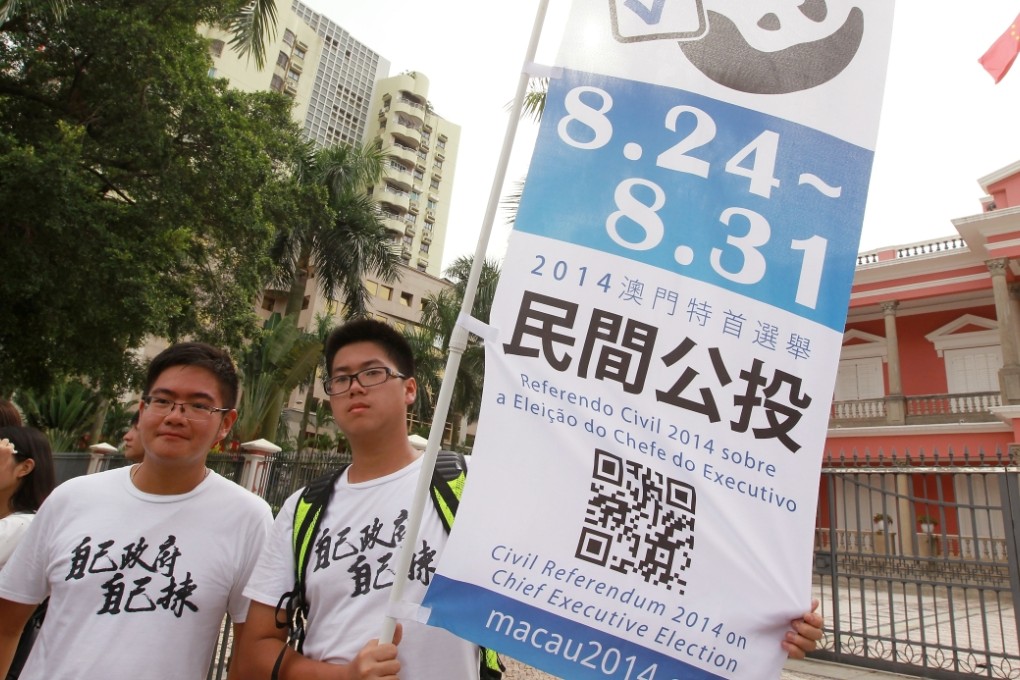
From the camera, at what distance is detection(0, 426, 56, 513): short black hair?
8.87 ft

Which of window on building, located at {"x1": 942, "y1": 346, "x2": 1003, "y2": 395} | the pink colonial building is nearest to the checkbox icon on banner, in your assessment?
the pink colonial building

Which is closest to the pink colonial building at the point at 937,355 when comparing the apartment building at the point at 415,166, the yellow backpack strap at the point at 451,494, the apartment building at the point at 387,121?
the yellow backpack strap at the point at 451,494

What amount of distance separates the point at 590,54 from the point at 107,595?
6.53 feet

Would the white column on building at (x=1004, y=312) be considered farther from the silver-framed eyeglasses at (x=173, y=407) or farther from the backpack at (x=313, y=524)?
the silver-framed eyeglasses at (x=173, y=407)

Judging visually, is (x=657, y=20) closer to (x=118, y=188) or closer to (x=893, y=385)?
(x=118, y=188)

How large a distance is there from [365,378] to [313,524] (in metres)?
0.43

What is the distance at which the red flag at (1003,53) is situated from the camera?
7602 mm

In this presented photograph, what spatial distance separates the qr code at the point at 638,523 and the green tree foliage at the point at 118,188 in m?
9.42

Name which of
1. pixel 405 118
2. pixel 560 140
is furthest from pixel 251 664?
pixel 405 118

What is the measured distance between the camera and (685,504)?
153 cm

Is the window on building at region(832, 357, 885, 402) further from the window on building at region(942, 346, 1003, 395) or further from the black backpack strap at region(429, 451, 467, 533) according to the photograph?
the black backpack strap at region(429, 451, 467, 533)

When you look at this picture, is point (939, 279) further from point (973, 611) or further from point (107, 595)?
point (107, 595)

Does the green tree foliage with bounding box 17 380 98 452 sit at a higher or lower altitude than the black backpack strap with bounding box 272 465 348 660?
higher

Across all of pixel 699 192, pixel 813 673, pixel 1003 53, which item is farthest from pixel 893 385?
pixel 699 192
